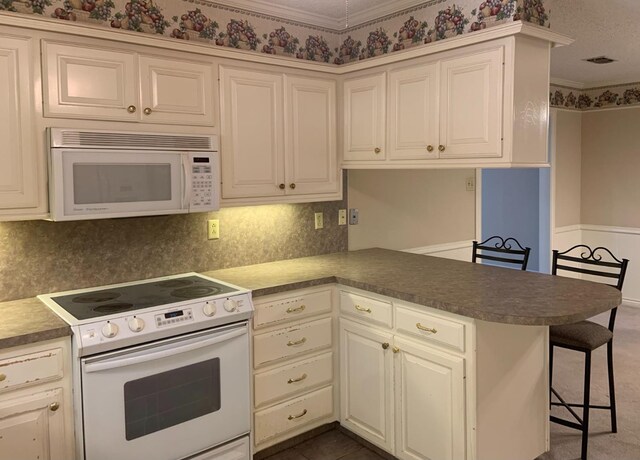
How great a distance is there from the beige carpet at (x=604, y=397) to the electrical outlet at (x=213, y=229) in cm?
210

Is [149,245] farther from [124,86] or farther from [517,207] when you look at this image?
[517,207]

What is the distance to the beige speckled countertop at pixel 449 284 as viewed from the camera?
219cm

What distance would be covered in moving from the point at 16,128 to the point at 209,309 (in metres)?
1.10

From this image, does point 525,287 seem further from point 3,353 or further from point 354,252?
point 3,353

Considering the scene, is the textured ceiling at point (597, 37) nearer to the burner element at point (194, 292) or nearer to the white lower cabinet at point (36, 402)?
the burner element at point (194, 292)

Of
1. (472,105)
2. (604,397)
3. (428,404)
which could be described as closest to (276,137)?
(472,105)

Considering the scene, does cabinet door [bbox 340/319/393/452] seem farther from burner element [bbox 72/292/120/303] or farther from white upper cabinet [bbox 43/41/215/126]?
white upper cabinet [bbox 43/41/215/126]

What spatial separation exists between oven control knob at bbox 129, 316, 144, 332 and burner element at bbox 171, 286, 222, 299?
300 millimetres

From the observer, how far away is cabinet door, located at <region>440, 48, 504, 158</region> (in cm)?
255

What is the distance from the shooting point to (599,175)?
6.04m

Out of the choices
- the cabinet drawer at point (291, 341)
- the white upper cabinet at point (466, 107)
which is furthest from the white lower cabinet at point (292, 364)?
the white upper cabinet at point (466, 107)

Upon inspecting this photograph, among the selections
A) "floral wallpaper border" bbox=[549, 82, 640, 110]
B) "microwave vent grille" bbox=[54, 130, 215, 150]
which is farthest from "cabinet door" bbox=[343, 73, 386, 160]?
"floral wallpaper border" bbox=[549, 82, 640, 110]

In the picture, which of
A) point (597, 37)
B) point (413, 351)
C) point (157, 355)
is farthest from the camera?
point (597, 37)

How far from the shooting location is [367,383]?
2.81m
